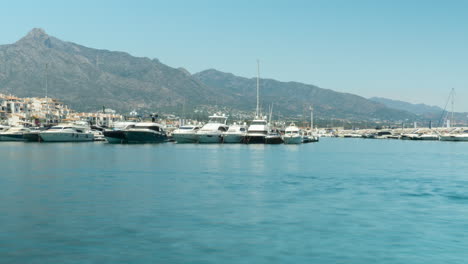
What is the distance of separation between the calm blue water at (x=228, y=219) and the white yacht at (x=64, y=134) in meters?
81.0

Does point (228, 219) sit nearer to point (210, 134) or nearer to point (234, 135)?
point (210, 134)

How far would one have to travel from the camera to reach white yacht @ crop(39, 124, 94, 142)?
4783 inches

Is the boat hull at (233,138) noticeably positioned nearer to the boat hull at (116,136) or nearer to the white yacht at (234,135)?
the white yacht at (234,135)

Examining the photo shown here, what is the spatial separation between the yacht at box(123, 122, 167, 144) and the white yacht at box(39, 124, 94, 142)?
54.3 feet

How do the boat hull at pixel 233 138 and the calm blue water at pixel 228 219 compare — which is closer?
the calm blue water at pixel 228 219

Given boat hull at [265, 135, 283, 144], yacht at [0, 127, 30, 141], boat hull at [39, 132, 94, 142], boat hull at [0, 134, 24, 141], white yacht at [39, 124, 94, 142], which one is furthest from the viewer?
yacht at [0, 127, 30, 141]

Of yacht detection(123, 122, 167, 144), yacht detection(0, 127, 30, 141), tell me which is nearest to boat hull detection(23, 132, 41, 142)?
yacht detection(0, 127, 30, 141)

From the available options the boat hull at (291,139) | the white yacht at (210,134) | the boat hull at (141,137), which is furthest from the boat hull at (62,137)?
the boat hull at (291,139)

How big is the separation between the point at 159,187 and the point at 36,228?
604 inches

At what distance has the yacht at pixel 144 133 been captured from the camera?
114 m

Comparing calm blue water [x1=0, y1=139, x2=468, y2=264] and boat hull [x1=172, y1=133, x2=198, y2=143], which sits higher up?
boat hull [x1=172, y1=133, x2=198, y2=143]

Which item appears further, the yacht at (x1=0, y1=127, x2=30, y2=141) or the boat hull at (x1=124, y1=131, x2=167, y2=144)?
the yacht at (x1=0, y1=127, x2=30, y2=141)

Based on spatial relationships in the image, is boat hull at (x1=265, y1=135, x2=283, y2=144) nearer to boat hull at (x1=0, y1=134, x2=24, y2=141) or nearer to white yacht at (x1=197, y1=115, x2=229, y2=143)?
white yacht at (x1=197, y1=115, x2=229, y2=143)

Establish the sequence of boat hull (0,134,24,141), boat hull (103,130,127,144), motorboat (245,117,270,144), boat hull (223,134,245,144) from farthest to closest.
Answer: boat hull (0,134,24,141) < motorboat (245,117,270,144) < boat hull (223,134,245,144) < boat hull (103,130,127,144)
